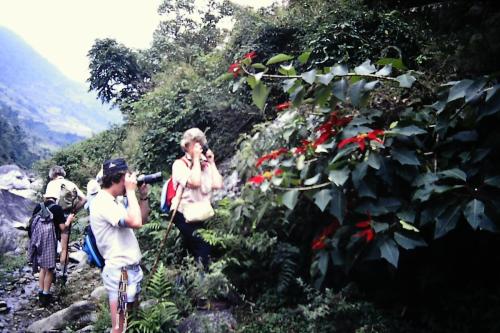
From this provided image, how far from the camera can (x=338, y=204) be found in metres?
2.43

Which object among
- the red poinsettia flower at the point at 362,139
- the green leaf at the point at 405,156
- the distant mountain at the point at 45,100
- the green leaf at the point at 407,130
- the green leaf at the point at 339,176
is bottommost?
the distant mountain at the point at 45,100

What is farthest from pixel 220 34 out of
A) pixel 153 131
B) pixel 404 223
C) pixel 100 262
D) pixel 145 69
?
pixel 404 223

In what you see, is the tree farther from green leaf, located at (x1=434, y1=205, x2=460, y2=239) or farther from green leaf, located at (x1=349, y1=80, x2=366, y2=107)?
green leaf, located at (x1=434, y1=205, x2=460, y2=239)

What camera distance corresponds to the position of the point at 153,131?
27.2 ft

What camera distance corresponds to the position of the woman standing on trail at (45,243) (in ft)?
18.5

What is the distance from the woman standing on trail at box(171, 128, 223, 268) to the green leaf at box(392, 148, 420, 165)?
2161mm

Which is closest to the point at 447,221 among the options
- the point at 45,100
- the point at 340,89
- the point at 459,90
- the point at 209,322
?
the point at 459,90

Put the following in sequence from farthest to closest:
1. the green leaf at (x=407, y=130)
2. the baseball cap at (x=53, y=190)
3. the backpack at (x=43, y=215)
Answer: the baseball cap at (x=53, y=190)
the backpack at (x=43, y=215)
the green leaf at (x=407, y=130)

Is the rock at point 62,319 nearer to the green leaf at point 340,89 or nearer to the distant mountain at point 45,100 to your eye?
the green leaf at point 340,89

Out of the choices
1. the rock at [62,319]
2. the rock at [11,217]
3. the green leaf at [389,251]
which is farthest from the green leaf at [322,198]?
the rock at [11,217]

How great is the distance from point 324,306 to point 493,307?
48.9 inches

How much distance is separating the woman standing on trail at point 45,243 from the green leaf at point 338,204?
473 centimetres

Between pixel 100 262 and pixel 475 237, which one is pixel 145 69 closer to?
pixel 100 262

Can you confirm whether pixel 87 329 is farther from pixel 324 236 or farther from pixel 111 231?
pixel 324 236
